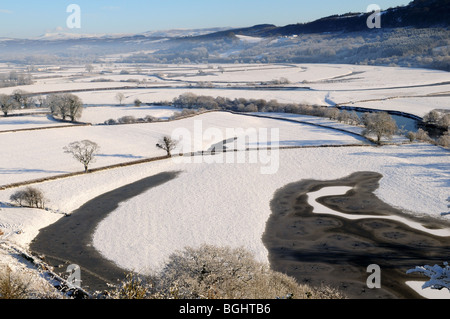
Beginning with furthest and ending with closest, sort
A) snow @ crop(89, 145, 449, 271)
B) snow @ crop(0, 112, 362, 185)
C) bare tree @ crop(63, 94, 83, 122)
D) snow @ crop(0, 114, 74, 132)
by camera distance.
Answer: bare tree @ crop(63, 94, 83, 122) < snow @ crop(0, 114, 74, 132) < snow @ crop(0, 112, 362, 185) < snow @ crop(89, 145, 449, 271)

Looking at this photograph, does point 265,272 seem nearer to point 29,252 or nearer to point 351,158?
point 29,252

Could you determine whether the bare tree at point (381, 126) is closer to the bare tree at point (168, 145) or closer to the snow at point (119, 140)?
the snow at point (119, 140)

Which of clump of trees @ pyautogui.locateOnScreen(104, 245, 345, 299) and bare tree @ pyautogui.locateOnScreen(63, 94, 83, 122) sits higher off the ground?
bare tree @ pyautogui.locateOnScreen(63, 94, 83, 122)

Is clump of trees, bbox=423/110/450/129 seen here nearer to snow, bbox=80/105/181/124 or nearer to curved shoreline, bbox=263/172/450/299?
curved shoreline, bbox=263/172/450/299

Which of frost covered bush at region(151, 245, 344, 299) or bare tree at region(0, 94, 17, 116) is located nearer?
frost covered bush at region(151, 245, 344, 299)

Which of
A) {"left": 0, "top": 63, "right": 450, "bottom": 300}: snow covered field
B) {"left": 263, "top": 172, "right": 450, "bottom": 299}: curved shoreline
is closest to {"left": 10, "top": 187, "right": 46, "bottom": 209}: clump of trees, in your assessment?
{"left": 0, "top": 63, "right": 450, "bottom": 300}: snow covered field

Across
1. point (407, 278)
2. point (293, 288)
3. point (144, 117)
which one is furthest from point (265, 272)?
point (144, 117)

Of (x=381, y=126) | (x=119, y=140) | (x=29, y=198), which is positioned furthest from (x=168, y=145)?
(x=381, y=126)
